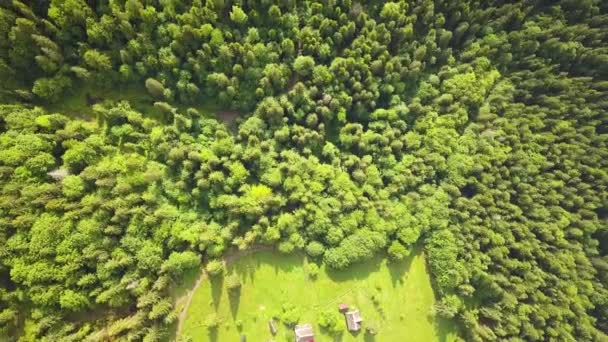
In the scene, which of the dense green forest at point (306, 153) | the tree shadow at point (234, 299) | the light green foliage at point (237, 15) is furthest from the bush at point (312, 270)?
the light green foliage at point (237, 15)

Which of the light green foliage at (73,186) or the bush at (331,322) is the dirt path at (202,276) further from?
the light green foliage at (73,186)

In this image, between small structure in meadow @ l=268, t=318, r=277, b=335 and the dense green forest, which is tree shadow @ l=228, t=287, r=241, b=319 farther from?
the dense green forest

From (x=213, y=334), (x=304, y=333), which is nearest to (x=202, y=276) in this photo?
(x=213, y=334)

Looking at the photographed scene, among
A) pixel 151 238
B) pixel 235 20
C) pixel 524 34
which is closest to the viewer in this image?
pixel 151 238

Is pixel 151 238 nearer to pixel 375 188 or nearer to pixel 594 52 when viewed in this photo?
pixel 375 188

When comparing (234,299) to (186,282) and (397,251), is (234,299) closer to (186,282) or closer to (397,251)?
(186,282)

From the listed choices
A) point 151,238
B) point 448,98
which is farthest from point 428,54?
point 151,238

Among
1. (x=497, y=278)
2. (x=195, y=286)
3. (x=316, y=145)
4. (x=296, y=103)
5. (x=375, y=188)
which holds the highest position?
(x=296, y=103)
